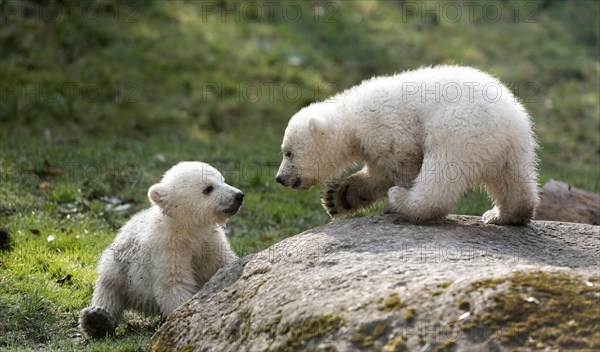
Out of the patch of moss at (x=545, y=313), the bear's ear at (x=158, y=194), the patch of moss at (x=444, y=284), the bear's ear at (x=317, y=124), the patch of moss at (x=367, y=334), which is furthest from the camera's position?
the bear's ear at (x=317, y=124)

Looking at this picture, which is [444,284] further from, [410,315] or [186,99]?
[186,99]

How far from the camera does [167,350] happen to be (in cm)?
627

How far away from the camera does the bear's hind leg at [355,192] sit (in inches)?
328

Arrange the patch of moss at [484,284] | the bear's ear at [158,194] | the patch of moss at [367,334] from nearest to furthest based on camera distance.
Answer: the patch of moss at [367,334], the patch of moss at [484,284], the bear's ear at [158,194]

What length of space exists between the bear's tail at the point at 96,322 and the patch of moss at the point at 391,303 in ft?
9.76

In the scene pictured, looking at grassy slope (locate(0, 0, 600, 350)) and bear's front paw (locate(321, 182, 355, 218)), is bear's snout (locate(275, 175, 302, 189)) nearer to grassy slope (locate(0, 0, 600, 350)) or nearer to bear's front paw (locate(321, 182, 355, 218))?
bear's front paw (locate(321, 182, 355, 218))

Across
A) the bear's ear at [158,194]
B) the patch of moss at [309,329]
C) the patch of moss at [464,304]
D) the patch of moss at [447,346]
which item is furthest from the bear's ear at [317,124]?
the patch of moss at [447,346]

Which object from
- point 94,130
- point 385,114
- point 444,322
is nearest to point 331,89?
point 94,130

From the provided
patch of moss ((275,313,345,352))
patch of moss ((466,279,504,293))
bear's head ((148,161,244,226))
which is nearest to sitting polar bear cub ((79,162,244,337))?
bear's head ((148,161,244,226))

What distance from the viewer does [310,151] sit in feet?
27.7

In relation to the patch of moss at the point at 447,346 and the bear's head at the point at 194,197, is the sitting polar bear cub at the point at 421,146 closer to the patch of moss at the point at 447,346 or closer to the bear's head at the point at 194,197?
the bear's head at the point at 194,197

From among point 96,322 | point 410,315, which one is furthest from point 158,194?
point 410,315

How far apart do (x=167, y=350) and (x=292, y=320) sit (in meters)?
1.30

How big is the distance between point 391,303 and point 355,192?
3289mm
